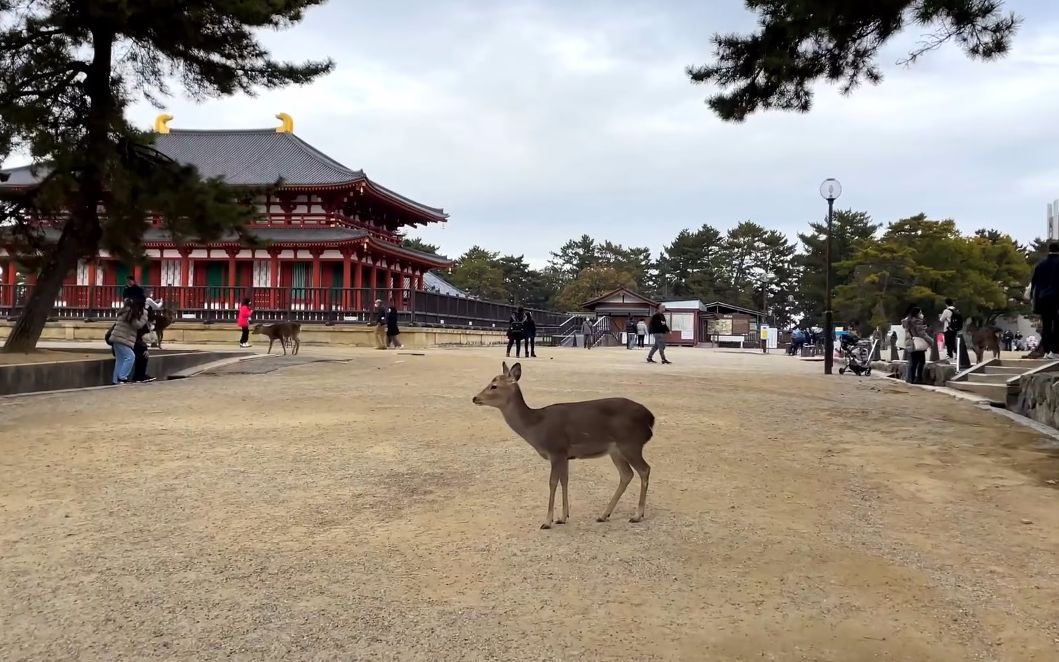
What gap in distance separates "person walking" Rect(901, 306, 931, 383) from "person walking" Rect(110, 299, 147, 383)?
13.2m

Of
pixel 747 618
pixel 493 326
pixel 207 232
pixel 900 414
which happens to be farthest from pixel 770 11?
pixel 493 326

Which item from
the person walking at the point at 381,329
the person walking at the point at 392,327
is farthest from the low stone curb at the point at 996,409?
the person walking at the point at 381,329

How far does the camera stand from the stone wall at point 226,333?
2566cm

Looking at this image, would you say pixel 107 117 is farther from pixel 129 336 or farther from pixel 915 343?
pixel 915 343

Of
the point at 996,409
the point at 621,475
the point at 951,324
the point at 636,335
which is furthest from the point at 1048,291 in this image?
the point at 636,335

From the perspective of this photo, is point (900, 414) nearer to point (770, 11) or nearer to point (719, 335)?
point (770, 11)

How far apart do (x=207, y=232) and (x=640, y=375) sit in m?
8.30

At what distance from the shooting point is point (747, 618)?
3.07m

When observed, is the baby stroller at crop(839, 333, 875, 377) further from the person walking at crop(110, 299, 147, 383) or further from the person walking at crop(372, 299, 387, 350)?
the person walking at crop(110, 299, 147, 383)

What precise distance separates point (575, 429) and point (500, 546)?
76 cm

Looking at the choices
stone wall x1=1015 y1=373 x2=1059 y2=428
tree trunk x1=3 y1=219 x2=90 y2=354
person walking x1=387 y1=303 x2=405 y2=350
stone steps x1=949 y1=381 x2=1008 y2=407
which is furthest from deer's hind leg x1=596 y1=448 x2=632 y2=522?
person walking x1=387 y1=303 x2=405 y2=350

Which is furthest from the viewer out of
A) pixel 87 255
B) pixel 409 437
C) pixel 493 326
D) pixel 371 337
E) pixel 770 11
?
pixel 493 326

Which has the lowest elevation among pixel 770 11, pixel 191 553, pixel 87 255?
pixel 191 553

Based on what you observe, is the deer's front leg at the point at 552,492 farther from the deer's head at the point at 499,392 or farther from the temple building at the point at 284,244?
the temple building at the point at 284,244
